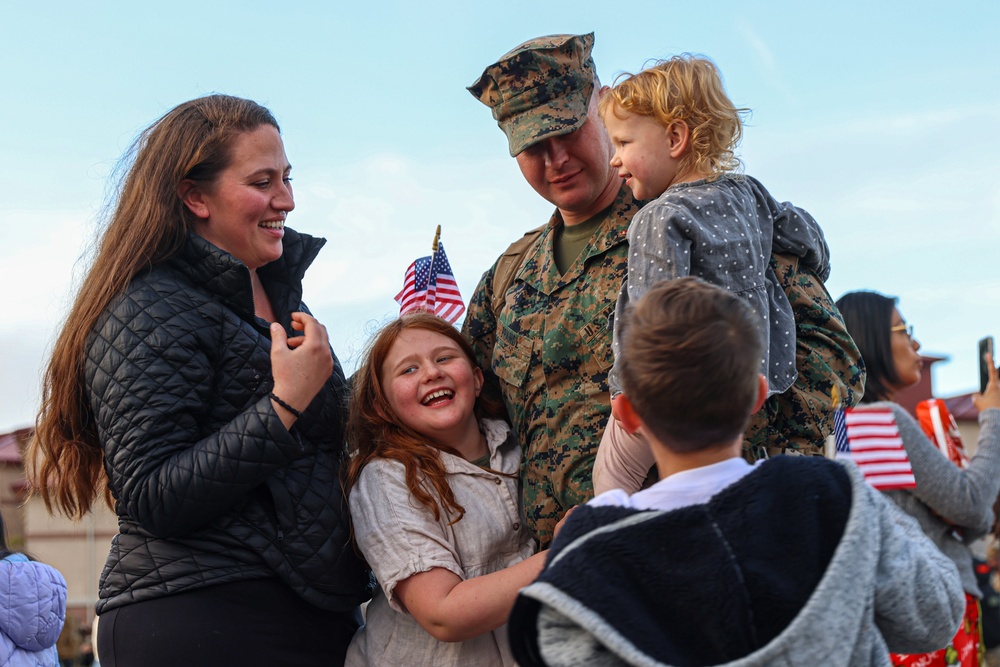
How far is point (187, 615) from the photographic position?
2799 millimetres

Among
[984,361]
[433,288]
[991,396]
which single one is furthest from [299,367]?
[984,361]

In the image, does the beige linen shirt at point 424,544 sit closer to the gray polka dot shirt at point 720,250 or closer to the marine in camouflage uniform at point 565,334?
the marine in camouflage uniform at point 565,334

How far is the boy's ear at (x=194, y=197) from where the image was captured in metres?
3.12

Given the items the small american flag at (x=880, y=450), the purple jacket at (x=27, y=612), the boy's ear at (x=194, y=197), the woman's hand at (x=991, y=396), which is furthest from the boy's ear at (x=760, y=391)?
the woman's hand at (x=991, y=396)

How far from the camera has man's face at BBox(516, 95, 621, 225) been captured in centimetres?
322

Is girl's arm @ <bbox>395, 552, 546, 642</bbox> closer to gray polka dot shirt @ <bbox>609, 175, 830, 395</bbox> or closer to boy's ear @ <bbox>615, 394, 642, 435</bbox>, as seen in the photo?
gray polka dot shirt @ <bbox>609, 175, 830, 395</bbox>

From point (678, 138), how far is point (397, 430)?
46.4 inches

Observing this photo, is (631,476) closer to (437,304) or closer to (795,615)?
(795,615)

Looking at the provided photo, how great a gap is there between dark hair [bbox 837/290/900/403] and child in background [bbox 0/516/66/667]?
4242 millimetres

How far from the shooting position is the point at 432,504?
2945mm

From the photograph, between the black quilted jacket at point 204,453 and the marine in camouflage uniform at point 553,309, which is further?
the marine in camouflage uniform at point 553,309

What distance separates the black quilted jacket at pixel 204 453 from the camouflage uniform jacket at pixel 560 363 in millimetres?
573

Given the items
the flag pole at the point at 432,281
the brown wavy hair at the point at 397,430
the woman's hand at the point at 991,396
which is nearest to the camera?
the brown wavy hair at the point at 397,430

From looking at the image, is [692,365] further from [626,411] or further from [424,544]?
[424,544]
